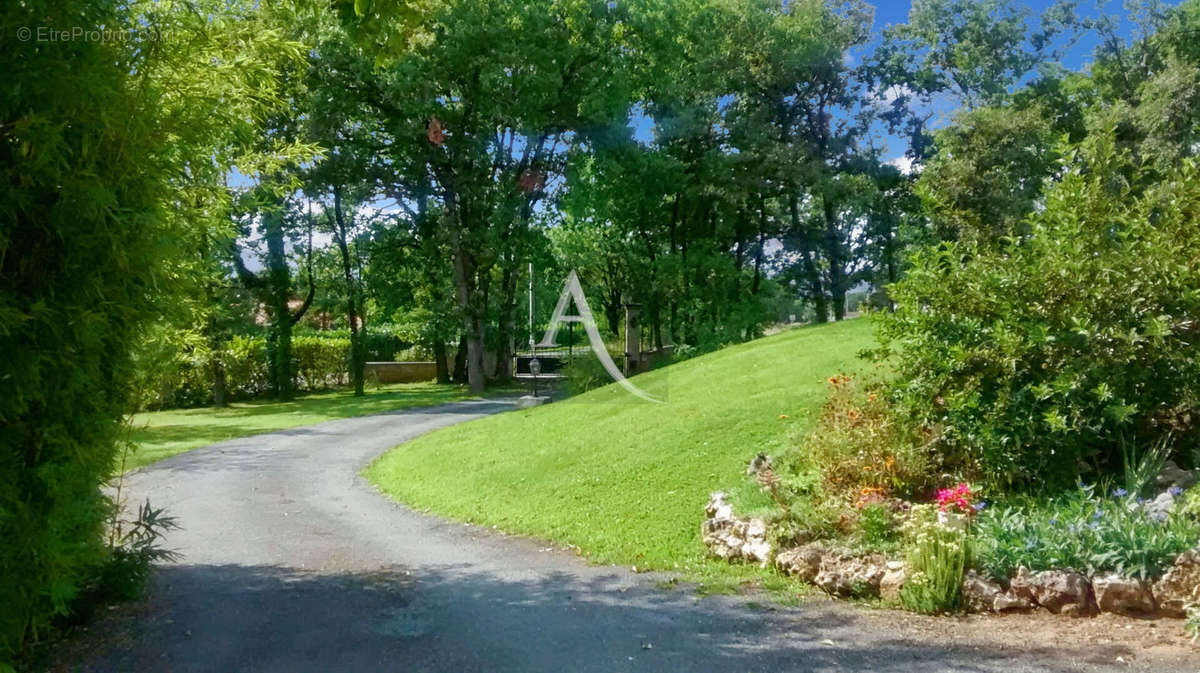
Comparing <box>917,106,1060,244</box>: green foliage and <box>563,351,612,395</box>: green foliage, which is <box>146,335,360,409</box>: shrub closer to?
<box>563,351,612,395</box>: green foliage

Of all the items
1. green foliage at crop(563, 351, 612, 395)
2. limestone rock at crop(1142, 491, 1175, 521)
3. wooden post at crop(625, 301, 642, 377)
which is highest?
wooden post at crop(625, 301, 642, 377)

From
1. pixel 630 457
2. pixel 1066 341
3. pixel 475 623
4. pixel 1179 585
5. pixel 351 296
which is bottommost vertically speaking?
pixel 475 623

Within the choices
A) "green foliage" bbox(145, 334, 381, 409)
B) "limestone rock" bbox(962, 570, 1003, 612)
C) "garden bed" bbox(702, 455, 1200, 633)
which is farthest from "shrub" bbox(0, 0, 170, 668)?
"green foliage" bbox(145, 334, 381, 409)

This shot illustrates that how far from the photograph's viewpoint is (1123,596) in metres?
5.35

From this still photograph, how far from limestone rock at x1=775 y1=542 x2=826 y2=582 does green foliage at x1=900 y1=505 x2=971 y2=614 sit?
69 centimetres

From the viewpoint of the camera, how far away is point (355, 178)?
85.9 feet

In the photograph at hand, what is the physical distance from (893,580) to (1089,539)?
1256mm

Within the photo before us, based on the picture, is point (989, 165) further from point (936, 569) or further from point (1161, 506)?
point (936, 569)

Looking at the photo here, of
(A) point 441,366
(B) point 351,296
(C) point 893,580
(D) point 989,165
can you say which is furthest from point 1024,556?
(A) point 441,366

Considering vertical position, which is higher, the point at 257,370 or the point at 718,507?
the point at 257,370

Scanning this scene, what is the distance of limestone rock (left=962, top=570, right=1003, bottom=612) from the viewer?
561cm

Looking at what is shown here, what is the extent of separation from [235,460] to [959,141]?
18.4 m

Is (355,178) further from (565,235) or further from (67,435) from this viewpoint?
(67,435)

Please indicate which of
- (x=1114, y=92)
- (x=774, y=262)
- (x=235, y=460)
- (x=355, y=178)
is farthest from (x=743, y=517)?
(x=774, y=262)
